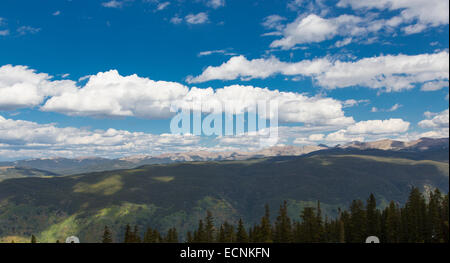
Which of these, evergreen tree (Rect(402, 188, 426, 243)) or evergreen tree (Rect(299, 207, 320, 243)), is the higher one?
evergreen tree (Rect(402, 188, 426, 243))

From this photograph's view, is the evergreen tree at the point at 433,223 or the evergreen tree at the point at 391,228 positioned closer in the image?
the evergreen tree at the point at 433,223

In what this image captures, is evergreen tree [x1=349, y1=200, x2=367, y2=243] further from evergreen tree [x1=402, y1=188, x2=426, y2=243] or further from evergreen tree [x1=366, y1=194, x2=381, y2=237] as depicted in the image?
evergreen tree [x1=402, y1=188, x2=426, y2=243]

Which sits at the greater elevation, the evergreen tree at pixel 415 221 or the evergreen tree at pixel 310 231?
the evergreen tree at pixel 415 221

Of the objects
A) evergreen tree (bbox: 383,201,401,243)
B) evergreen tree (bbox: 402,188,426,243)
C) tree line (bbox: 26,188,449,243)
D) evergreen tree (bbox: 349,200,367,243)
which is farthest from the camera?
evergreen tree (bbox: 349,200,367,243)

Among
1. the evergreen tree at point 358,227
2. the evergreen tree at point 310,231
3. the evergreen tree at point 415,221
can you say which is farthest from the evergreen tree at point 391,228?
the evergreen tree at point 310,231

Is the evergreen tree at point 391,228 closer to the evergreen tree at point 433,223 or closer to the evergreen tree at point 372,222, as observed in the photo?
the evergreen tree at point 372,222

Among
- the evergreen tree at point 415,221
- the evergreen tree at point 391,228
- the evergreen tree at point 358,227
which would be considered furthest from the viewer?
the evergreen tree at point 358,227

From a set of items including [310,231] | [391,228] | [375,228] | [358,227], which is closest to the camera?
A: [391,228]

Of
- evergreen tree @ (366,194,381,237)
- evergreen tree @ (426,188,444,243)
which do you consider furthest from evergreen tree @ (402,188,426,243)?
evergreen tree @ (366,194,381,237)

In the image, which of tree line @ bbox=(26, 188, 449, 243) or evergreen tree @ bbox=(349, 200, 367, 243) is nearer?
tree line @ bbox=(26, 188, 449, 243)

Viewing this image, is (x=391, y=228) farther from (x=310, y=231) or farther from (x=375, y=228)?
(x=310, y=231)

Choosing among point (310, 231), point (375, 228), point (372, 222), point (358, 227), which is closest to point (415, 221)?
point (375, 228)
